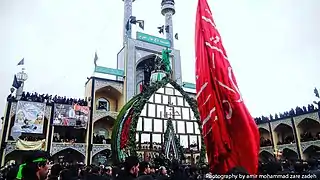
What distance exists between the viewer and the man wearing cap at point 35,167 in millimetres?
2869

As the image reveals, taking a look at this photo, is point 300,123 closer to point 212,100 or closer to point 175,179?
point 175,179

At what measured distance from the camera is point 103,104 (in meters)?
23.6

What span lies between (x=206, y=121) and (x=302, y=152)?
74.5 feet

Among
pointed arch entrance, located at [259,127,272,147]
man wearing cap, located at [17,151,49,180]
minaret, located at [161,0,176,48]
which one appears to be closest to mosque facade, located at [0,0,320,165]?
minaret, located at [161,0,176,48]

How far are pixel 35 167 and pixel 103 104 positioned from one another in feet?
69.2

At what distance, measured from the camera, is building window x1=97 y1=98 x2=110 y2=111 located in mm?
23472

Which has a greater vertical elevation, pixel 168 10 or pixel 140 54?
pixel 168 10

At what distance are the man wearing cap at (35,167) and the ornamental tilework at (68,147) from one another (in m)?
16.7

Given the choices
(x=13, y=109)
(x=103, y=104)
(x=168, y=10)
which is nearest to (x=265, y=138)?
(x=168, y=10)

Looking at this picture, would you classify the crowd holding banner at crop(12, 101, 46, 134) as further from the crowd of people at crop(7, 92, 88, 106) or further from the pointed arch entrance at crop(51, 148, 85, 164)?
the pointed arch entrance at crop(51, 148, 85, 164)

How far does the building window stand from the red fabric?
20930 millimetres

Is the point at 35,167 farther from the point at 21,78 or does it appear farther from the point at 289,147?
the point at 289,147

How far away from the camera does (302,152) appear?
21.9 m

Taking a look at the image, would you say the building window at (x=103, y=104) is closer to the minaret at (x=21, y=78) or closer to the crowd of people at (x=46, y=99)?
the crowd of people at (x=46, y=99)
